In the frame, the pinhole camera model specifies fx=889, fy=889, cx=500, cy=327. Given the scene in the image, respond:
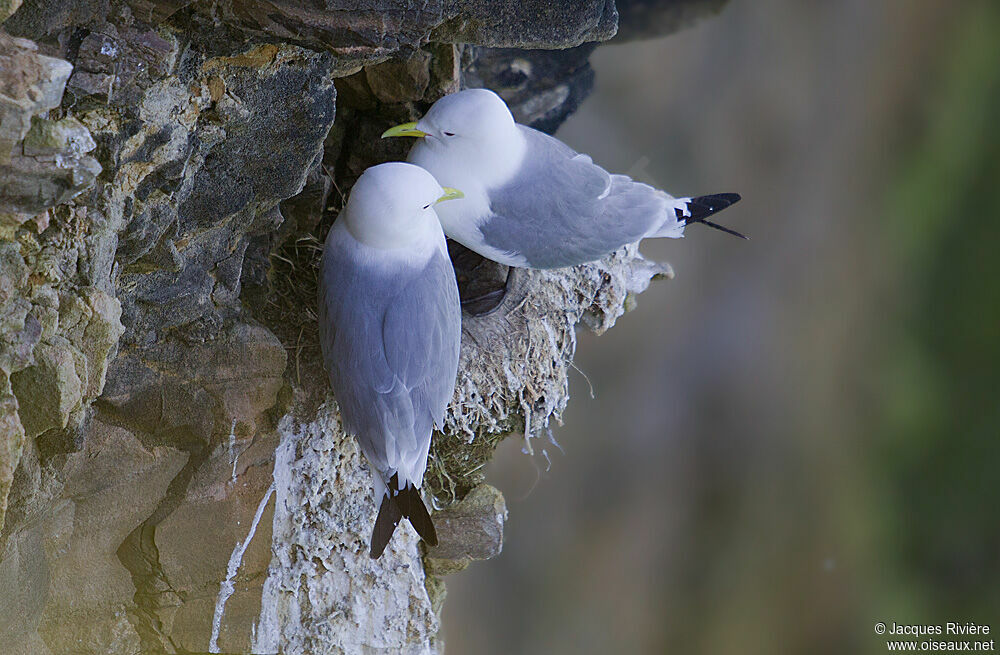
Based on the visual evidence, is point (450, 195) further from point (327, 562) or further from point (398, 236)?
point (327, 562)

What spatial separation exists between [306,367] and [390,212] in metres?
0.41

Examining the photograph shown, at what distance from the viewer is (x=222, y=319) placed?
1.71 m

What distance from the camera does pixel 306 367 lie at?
1.84 metres

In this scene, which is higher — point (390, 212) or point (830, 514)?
point (390, 212)

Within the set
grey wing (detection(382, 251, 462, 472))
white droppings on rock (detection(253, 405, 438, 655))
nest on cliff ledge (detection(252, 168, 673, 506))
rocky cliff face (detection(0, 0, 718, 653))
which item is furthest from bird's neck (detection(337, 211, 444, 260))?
white droppings on rock (detection(253, 405, 438, 655))

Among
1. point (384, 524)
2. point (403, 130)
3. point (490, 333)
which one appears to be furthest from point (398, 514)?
point (403, 130)

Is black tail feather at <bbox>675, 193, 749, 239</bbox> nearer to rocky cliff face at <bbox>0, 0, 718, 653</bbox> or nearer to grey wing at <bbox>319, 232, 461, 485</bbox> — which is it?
rocky cliff face at <bbox>0, 0, 718, 653</bbox>

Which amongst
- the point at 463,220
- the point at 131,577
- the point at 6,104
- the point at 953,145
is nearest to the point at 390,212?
the point at 463,220

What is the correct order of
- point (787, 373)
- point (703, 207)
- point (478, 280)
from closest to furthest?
point (703, 207)
point (478, 280)
point (787, 373)

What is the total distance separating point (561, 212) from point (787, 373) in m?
3.02

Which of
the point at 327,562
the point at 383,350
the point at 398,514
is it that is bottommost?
the point at 327,562

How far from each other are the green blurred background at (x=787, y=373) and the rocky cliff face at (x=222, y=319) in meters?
1.74

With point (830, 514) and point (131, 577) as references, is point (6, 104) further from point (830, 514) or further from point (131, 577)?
point (830, 514)

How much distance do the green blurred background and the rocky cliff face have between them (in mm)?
1738
